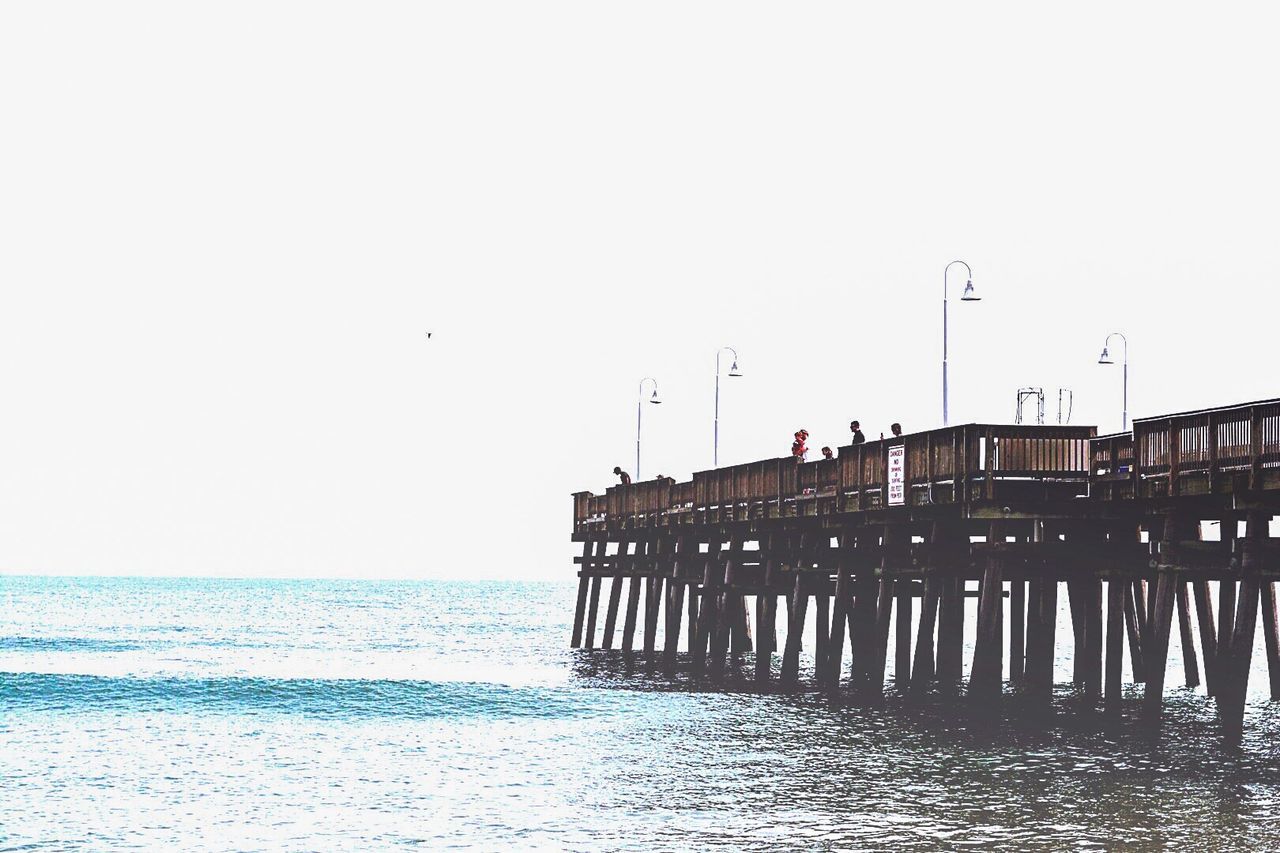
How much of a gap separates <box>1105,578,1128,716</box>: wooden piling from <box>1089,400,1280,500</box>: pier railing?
258 centimetres

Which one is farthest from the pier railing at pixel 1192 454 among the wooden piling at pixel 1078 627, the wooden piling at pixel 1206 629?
the wooden piling at pixel 1078 627

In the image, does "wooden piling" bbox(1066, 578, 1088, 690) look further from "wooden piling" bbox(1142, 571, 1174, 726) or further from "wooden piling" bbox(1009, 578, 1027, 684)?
"wooden piling" bbox(1142, 571, 1174, 726)

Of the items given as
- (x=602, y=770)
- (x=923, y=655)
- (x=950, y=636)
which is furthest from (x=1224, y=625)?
(x=602, y=770)

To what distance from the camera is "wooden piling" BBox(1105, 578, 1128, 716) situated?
30.8 m

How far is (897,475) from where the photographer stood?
32.2 m

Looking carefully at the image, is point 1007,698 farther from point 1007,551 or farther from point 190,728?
point 190,728

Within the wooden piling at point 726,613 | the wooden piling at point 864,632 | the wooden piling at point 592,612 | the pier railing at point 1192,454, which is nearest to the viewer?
the pier railing at point 1192,454

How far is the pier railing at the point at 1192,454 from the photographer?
2400 cm

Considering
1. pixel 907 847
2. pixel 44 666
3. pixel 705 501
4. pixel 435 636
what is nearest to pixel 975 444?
pixel 907 847

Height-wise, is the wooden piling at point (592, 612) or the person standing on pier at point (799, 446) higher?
the person standing on pier at point (799, 446)

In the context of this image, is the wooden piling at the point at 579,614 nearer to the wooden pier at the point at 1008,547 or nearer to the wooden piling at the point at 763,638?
the wooden pier at the point at 1008,547

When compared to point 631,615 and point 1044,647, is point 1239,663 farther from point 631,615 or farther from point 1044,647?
point 631,615

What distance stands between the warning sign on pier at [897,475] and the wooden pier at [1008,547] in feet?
0.11

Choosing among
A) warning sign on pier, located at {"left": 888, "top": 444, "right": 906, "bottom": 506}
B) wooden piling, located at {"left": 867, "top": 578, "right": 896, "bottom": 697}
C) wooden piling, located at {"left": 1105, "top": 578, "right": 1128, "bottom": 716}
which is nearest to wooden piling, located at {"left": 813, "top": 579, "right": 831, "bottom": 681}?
wooden piling, located at {"left": 867, "top": 578, "right": 896, "bottom": 697}
